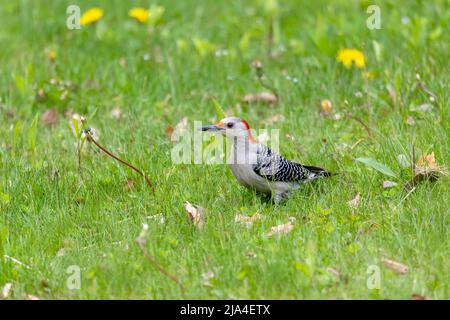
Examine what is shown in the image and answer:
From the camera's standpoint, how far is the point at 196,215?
560cm

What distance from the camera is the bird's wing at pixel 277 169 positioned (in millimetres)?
6105

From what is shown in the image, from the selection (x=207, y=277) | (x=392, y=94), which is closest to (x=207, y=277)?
(x=207, y=277)

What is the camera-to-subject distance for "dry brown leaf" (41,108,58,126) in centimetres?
810

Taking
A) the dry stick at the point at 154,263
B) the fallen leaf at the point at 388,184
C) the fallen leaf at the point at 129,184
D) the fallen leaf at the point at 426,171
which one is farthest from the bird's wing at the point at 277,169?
the dry stick at the point at 154,263

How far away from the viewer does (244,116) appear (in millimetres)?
7898

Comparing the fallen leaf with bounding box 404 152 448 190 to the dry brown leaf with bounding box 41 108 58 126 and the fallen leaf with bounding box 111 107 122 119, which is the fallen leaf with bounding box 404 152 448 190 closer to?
the fallen leaf with bounding box 111 107 122 119

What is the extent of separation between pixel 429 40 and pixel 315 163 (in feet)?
8.76

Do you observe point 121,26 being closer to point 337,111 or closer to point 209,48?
point 209,48

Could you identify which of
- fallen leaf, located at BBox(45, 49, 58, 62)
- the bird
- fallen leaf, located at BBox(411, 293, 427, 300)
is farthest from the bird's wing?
→ fallen leaf, located at BBox(45, 49, 58, 62)

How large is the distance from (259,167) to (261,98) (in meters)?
2.20

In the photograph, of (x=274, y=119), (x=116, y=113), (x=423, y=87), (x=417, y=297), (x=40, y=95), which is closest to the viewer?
(x=417, y=297)

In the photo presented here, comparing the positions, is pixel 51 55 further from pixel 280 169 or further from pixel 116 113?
pixel 280 169

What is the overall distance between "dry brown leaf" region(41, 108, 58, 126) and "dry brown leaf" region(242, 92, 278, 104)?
1934 mm
